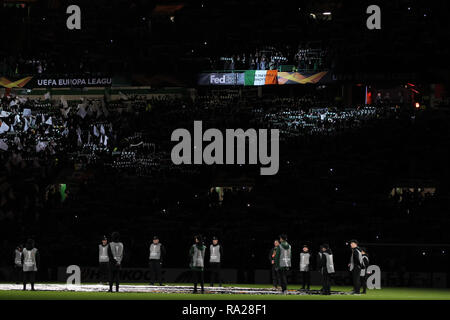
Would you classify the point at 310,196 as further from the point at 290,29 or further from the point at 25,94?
the point at 25,94

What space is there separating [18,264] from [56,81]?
20297mm

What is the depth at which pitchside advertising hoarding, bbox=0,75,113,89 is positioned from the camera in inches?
1913

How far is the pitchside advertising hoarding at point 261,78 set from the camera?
46375 mm

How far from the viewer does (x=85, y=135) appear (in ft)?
137

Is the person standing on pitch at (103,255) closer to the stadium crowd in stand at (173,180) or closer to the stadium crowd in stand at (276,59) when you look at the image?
the stadium crowd in stand at (173,180)

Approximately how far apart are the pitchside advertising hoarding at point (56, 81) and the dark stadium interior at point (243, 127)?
1.35ft

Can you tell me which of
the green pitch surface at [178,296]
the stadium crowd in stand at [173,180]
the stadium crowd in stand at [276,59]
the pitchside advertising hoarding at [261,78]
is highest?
the stadium crowd in stand at [276,59]

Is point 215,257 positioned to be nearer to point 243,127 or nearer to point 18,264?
point 18,264

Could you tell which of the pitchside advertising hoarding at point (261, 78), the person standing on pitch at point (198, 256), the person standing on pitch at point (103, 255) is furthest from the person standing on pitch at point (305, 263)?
the pitchside advertising hoarding at point (261, 78)

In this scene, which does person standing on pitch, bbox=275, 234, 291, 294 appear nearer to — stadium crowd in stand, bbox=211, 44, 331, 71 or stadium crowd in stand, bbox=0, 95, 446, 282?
stadium crowd in stand, bbox=0, 95, 446, 282

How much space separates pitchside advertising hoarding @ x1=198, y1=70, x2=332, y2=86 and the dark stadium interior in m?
0.71

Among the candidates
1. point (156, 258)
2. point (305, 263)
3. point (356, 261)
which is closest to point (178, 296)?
point (156, 258)

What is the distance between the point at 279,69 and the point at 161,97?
7.71 meters

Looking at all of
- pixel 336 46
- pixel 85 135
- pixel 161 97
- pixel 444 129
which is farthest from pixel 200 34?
pixel 444 129
